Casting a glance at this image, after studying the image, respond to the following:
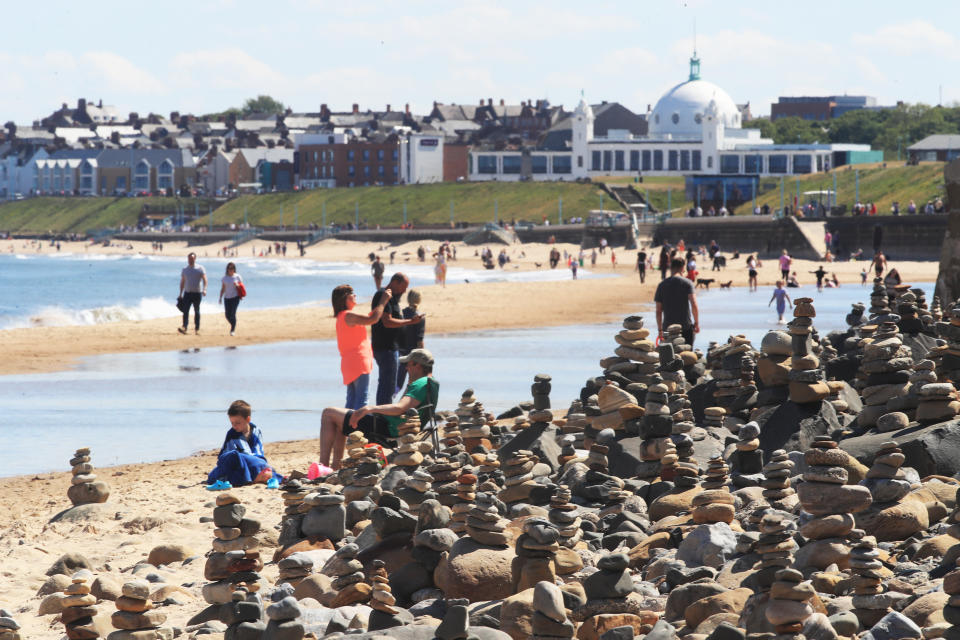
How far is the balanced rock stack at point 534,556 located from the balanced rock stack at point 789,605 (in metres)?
1.35

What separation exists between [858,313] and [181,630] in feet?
33.6

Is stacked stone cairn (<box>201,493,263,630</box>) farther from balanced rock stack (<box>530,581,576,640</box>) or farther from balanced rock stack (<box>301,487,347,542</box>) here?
balanced rock stack (<box>530,581,576,640</box>)

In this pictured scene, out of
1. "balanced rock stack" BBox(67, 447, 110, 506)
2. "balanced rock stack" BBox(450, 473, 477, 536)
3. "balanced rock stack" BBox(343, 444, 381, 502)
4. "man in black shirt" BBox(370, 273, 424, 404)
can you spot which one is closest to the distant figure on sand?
"balanced rock stack" BBox(67, 447, 110, 506)

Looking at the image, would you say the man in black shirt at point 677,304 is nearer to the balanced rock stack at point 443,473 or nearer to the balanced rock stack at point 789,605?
the balanced rock stack at point 443,473

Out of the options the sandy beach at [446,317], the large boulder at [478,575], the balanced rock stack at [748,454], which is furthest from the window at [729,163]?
the large boulder at [478,575]

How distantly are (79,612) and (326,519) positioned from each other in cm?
212

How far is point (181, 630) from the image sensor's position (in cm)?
647

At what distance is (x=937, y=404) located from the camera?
826cm

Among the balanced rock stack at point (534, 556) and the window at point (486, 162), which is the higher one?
the window at point (486, 162)

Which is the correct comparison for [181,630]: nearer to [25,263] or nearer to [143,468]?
[143,468]

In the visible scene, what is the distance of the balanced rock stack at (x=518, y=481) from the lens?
8.46 meters

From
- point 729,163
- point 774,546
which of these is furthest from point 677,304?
point 729,163

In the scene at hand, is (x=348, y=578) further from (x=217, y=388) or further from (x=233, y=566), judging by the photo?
(x=217, y=388)

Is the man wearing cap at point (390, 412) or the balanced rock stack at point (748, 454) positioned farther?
the man wearing cap at point (390, 412)
